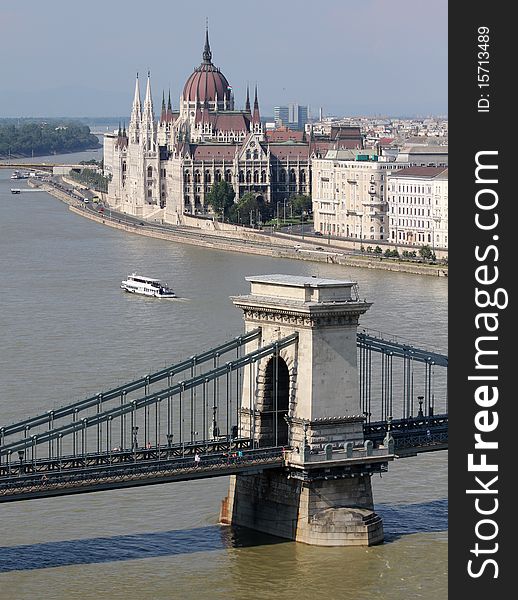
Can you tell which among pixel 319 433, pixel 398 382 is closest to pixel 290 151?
pixel 398 382

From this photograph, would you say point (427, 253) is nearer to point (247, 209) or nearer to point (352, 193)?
point (352, 193)

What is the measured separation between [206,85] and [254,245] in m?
38.9

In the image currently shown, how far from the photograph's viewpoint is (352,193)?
73188 millimetres

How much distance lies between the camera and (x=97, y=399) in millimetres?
21781

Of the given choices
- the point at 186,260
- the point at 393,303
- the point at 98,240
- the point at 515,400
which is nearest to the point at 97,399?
the point at 515,400

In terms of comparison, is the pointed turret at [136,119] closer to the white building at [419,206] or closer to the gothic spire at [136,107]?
the gothic spire at [136,107]

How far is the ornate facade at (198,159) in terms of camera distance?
88.3 meters

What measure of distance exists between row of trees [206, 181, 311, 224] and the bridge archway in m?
→ 57.3

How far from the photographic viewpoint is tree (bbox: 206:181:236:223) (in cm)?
8219

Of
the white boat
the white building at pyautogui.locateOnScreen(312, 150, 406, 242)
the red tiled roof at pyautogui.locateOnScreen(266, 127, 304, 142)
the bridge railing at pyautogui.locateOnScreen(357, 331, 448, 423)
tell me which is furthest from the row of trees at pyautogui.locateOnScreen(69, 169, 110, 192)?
the bridge railing at pyautogui.locateOnScreen(357, 331, 448, 423)

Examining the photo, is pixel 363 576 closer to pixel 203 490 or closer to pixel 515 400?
pixel 203 490

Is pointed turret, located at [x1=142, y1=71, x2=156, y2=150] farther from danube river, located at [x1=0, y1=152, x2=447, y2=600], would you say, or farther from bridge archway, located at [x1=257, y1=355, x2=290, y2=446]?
bridge archway, located at [x1=257, y1=355, x2=290, y2=446]

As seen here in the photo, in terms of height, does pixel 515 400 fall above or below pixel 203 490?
above

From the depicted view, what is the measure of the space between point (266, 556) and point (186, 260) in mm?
42065
